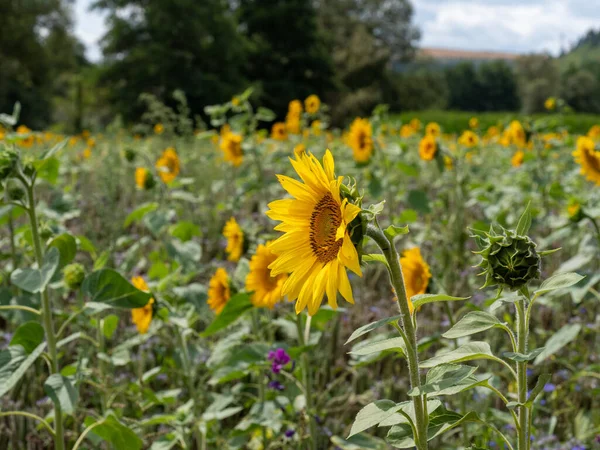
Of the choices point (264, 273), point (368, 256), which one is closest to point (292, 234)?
point (368, 256)

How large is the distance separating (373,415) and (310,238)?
28 cm

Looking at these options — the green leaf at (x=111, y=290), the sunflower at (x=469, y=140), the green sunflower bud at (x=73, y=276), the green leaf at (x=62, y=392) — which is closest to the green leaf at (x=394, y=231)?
the green leaf at (x=111, y=290)

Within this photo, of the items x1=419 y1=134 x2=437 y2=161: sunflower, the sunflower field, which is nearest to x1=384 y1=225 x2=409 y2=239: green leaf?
the sunflower field

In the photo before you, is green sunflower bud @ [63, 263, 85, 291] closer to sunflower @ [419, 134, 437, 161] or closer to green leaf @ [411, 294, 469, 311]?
green leaf @ [411, 294, 469, 311]

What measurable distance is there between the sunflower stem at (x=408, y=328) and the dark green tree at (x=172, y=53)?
21.2m

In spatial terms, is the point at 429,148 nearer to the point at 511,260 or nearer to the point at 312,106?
the point at 312,106

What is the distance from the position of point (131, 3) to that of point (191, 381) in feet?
79.5

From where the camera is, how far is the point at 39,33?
2650 cm

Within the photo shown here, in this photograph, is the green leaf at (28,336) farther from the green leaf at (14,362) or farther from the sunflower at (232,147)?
the sunflower at (232,147)

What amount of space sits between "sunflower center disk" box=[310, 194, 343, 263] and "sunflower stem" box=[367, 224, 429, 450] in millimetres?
89

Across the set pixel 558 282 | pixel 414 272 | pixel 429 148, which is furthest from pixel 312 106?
pixel 558 282

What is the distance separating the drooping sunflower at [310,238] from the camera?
0.91 m

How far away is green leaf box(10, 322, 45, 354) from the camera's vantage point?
1319 mm

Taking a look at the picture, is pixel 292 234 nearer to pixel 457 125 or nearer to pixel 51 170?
pixel 51 170
